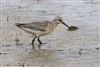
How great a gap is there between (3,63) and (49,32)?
7.33ft

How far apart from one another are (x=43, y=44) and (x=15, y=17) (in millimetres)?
2985

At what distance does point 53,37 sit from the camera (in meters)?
12.4

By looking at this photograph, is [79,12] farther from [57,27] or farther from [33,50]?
[33,50]

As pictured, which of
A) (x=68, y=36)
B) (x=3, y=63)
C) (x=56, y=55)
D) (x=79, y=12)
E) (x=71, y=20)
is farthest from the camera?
(x=79, y=12)

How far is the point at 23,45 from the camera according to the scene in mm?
11578

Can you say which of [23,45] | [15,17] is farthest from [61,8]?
[23,45]

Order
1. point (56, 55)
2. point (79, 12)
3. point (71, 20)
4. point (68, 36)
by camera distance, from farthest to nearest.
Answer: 1. point (79, 12)
2. point (71, 20)
3. point (68, 36)
4. point (56, 55)

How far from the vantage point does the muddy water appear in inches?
410

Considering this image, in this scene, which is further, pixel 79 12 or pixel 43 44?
pixel 79 12

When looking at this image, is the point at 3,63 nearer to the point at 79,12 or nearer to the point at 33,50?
the point at 33,50

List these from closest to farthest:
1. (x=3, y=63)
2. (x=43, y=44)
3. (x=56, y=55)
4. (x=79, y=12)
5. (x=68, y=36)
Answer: (x=3, y=63), (x=56, y=55), (x=43, y=44), (x=68, y=36), (x=79, y=12)

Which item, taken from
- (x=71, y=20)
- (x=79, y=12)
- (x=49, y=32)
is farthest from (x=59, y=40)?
(x=79, y=12)

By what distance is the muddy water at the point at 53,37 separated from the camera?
10.4 meters

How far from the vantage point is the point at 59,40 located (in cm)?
1212
